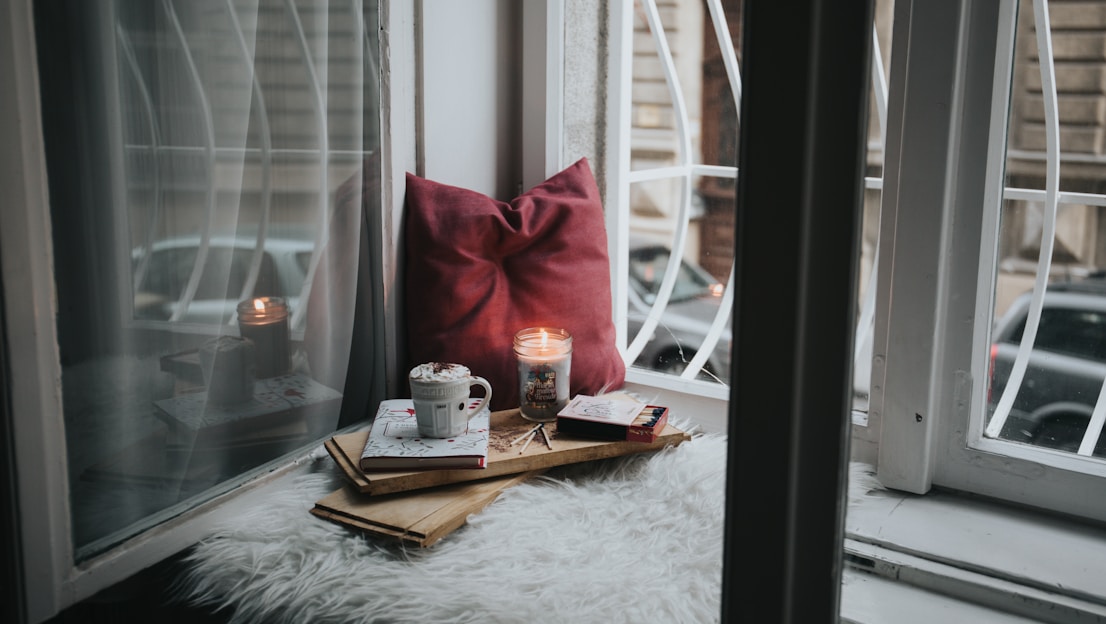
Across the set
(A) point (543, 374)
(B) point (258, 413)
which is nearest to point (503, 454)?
(A) point (543, 374)

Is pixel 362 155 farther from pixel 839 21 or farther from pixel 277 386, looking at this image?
pixel 839 21

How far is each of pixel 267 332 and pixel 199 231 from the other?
7.4 inches

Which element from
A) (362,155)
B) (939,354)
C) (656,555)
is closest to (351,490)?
(656,555)

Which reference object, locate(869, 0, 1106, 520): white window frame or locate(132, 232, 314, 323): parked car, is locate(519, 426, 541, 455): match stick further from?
locate(869, 0, 1106, 520): white window frame

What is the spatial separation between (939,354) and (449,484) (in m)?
0.71

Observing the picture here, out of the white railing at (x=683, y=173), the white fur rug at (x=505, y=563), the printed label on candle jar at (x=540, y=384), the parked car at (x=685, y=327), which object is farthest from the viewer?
the parked car at (x=685, y=327)

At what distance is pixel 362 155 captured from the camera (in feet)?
4.43

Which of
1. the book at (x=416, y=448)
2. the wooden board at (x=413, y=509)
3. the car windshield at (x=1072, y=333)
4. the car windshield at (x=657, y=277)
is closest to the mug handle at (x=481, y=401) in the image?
the book at (x=416, y=448)

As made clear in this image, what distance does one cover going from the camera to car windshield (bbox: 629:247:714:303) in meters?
1.94

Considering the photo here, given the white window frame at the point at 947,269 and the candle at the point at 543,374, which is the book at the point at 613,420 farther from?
the white window frame at the point at 947,269

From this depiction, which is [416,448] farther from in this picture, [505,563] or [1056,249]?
[1056,249]

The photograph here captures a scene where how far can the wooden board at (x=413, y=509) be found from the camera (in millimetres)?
1029

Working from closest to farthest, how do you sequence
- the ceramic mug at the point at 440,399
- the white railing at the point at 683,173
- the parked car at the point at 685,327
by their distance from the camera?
the ceramic mug at the point at 440,399
the white railing at the point at 683,173
the parked car at the point at 685,327

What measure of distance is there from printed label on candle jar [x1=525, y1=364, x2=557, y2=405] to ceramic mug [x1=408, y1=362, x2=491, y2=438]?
151 millimetres
